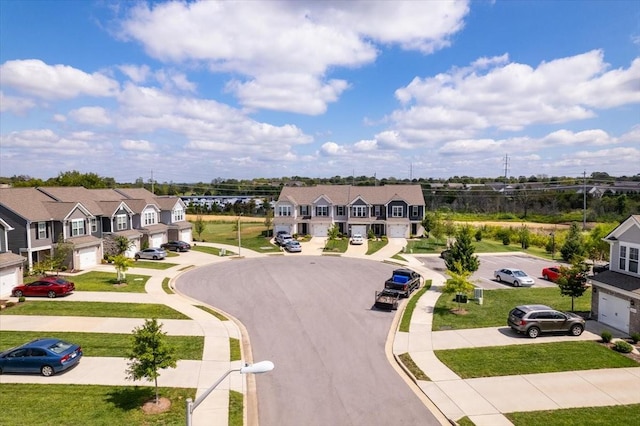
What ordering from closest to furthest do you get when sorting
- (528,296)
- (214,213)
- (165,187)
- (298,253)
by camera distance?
1. (528,296)
2. (298,253)
3. (214,213)
4. (165,187)

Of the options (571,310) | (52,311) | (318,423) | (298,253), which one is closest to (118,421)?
(318,423)

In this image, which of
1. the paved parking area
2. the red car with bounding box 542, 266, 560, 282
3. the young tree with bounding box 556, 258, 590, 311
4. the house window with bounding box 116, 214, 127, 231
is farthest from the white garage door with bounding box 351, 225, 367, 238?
the young tree with bounding box 556, 258, 590, 311

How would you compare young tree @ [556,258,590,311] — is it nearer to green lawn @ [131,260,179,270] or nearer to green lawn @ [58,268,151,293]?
green lawn @ [58,268,151,293]

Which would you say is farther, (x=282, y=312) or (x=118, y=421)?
(x=282, y=312)

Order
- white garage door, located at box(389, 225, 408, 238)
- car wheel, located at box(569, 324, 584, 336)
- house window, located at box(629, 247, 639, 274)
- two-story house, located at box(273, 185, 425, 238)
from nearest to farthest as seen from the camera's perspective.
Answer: car wheel, located at box(569, 324, 584, 336) < house window, located at box(629, 247, 639, 274) < white garage door, located at box(389, 225, 408, 238) < two-story house, located at box(273, 185, 425, 238)

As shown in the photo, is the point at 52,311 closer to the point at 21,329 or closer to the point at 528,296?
the point at 21,329

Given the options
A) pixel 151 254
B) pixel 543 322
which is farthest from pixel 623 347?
pixel 151 254
